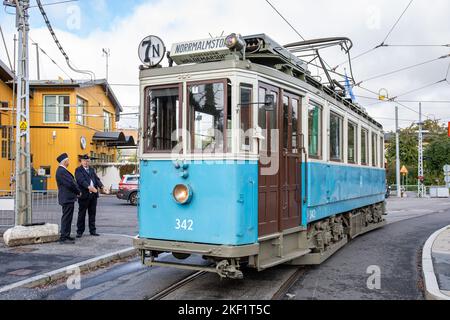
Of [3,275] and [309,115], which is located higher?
[309,115]

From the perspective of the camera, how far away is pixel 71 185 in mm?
9805

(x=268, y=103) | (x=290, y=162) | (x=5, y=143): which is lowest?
(x=290, y=162)

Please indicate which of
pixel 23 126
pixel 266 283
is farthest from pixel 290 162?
pixel 23 126

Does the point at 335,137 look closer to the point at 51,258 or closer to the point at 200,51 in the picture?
the point at 200,51

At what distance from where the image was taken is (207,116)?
6.16m

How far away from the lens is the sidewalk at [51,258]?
6.89m

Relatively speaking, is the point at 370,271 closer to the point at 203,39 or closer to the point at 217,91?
the point at 217,91

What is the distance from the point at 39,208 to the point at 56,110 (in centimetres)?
1731

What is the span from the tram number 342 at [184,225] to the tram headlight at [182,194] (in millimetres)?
255

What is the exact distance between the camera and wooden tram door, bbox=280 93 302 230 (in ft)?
22.5

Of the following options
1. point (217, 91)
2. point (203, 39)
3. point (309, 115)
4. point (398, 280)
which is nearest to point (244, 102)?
point (217, 91)

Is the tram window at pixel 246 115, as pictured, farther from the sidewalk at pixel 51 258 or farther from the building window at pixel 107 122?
the building window at pixel 107 122

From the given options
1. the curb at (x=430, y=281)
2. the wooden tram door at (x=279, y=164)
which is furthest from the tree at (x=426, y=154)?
the wooden tram door at (x=279, y=164)

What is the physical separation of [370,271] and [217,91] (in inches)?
166
